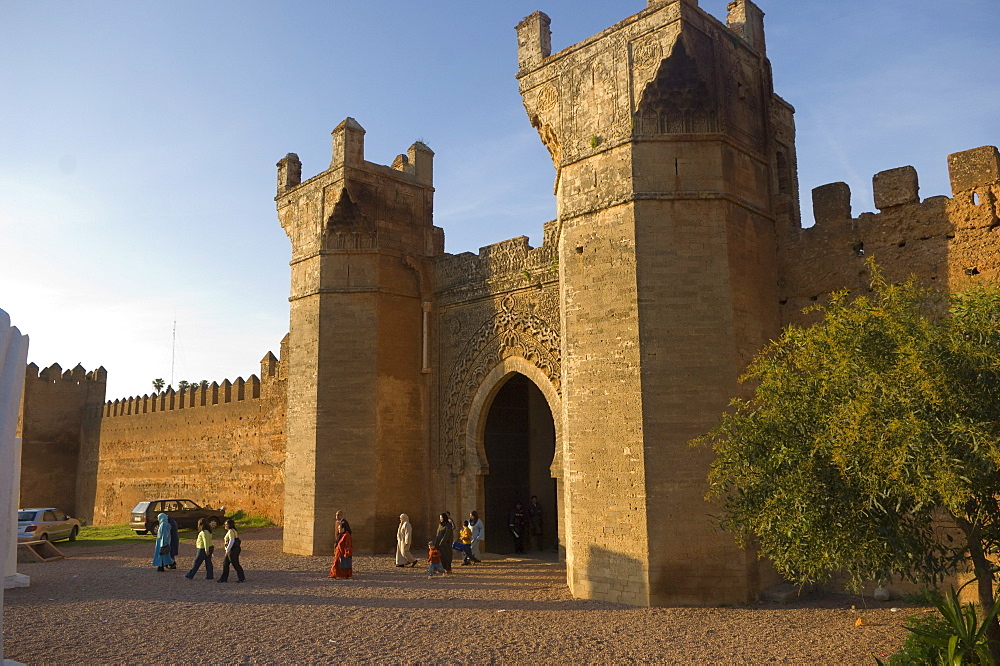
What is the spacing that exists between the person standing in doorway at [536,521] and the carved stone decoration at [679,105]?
7326mm

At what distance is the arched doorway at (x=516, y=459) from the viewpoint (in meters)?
13.7

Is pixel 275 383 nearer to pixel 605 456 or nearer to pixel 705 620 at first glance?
pixel 605 456

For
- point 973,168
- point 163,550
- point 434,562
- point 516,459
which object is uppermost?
point 973,168

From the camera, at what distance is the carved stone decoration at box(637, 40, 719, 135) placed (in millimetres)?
9250

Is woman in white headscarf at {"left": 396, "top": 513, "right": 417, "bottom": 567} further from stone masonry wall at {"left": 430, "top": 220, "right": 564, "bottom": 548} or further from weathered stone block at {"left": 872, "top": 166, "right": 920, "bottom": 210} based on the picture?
weathered stone block at {"left": 872, "top": 166, "right": 920, "bottom": 210}

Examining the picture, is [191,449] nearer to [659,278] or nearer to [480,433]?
[480,433]

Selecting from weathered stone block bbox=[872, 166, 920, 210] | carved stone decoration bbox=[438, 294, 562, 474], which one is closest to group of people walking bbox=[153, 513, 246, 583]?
carved stone decoration bbox=[438, 294, 562, 474]

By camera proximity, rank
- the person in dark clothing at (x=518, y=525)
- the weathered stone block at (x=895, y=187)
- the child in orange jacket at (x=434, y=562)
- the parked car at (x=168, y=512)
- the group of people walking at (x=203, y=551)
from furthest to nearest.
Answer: the parked car at (x=168, y=512)
the person in dark clothing at (x=518, y=525)
the child in orange jacket at (x=434, y=562)
the group of people walking at (x=203, y=551)
the weathered stone block at (x=895, y=187)

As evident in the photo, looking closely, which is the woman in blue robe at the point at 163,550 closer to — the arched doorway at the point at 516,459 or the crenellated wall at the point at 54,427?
the arched doorway at the point at 516,459

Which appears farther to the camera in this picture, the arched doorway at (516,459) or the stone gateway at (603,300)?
the arched doorway at (516,459)

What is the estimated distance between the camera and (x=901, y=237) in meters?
8.88

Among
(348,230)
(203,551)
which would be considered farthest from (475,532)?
(348,230)

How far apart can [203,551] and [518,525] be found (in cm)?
526

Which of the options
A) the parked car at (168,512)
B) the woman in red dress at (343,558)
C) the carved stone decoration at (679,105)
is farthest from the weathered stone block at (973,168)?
the parked car at (168,512)
